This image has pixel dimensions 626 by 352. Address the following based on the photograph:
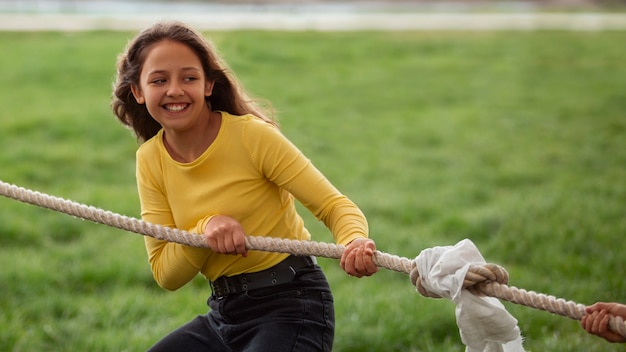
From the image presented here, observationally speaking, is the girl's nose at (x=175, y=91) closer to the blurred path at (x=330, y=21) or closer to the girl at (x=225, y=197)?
the girl at (x=225, y=197)

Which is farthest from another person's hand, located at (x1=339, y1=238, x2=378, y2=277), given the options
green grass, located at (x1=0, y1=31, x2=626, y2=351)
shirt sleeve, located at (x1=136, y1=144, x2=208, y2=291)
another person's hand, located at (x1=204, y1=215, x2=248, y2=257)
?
green grass, located at (x1=0, y1=31, x2=626, y2=351)

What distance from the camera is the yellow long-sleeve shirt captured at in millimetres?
2863

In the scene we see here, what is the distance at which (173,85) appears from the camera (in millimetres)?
2844

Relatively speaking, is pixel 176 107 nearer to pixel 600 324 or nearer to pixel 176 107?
pixel 176 107

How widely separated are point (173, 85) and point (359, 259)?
74 centimetres

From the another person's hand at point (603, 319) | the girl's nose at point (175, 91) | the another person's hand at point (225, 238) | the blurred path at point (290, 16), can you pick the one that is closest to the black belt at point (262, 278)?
the another person's hand at point (225, 238)

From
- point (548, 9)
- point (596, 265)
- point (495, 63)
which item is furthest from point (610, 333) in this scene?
point (548, 9)

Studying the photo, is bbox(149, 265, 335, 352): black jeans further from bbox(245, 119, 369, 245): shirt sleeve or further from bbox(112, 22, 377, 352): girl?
bbox(245, 119, 369, 245): shirt sleeve

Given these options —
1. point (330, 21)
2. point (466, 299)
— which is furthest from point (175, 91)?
point (330, 21)

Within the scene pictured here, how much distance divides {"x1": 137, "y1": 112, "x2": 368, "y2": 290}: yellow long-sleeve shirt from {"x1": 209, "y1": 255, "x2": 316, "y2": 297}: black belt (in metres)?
0.02

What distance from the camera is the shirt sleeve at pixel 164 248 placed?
9.62 ft

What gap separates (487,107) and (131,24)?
7.09 metres

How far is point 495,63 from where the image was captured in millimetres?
12781

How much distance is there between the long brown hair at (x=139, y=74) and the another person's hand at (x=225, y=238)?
421 mm
